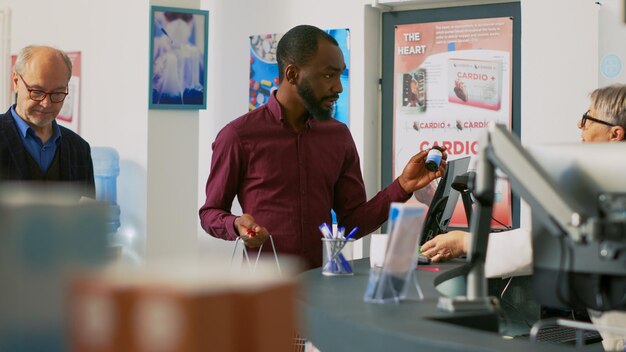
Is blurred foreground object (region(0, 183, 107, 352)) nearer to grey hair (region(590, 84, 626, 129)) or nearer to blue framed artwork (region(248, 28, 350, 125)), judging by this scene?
grey hair (region(590, 84, 626, 129))

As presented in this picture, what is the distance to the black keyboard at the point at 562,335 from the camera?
322cm

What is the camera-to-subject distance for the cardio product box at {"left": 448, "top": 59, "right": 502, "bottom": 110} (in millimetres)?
5453

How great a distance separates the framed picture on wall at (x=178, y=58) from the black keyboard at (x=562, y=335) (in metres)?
2.95

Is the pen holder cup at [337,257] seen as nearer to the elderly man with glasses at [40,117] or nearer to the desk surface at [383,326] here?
the desk surface at [383,326]

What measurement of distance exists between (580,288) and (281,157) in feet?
5.39

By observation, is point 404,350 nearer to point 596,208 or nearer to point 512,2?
point 596,208

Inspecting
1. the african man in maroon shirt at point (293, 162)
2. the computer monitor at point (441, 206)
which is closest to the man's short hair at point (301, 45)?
the african man in maroon shirt at point (293, 162)

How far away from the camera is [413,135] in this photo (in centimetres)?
578

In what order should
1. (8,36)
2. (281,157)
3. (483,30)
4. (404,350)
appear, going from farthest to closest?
(8,36), (483,30), (281,157), (404,350)

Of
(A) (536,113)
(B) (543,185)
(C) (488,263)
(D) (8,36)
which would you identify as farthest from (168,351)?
(D) (8,36)

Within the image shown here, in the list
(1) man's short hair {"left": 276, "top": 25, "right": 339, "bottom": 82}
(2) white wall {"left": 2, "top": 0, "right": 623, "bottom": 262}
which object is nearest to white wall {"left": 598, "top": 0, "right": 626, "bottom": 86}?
(2) white wall {"left": 2, "top": 0, "right": 623, "bottom": 262}

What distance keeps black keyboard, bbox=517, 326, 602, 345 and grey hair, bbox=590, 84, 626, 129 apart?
32.2 inches

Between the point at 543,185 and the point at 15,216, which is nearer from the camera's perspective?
the point at 15,216

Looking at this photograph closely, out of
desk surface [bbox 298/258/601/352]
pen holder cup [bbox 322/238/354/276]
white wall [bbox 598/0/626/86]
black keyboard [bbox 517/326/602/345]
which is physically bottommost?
black keyboard [bbox 517/326/602/345]
